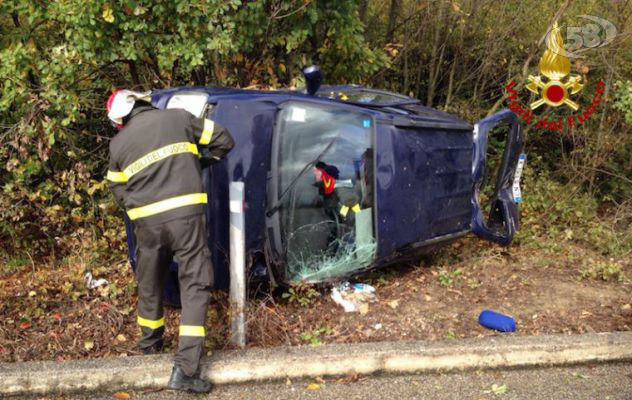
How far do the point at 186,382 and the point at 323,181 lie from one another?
1.63 metres

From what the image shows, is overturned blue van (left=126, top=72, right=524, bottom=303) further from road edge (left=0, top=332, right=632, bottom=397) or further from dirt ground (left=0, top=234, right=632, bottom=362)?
road edge (left=0, top=332, right=632, bottom=397)

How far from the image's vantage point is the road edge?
3141 mm

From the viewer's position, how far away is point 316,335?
→ 3740mm

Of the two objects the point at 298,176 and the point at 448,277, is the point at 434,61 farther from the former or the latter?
the point at 298,176

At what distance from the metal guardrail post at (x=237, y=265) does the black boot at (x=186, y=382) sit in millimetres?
462

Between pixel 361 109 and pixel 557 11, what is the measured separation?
4.36 metres

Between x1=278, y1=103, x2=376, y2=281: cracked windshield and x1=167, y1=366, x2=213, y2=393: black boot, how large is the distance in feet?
3.53

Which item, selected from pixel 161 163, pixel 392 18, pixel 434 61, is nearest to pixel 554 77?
pixel 434 61

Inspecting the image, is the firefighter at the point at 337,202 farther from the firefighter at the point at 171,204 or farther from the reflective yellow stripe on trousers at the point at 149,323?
the reflective yellow stripe on trousers at the point at 149,323

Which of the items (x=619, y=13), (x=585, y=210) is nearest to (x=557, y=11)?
(x=619, y=13)

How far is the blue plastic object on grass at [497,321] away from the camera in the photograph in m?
3.85

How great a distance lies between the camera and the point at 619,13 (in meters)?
6.82

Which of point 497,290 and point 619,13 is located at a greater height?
point 619,13

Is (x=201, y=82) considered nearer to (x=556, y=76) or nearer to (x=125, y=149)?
(x=125, y=149)
